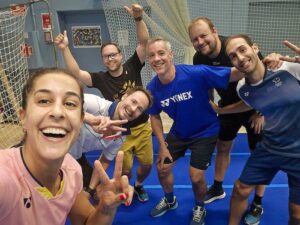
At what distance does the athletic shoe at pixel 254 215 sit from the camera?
2574 millimetres

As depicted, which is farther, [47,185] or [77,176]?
[77,176]

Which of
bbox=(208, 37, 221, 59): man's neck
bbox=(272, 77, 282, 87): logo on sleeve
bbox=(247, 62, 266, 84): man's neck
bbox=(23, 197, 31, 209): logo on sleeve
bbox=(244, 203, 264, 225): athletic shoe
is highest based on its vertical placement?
bbox=(208, 37, 221, 59): man's neck

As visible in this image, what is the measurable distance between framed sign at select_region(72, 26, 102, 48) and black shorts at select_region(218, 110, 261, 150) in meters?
4.16

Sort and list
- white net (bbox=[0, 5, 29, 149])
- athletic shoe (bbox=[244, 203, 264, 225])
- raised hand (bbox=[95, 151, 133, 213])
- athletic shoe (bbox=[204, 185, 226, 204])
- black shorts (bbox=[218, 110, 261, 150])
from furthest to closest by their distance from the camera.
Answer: white net (bbox=[0, 5, 29, 149]), athletic shoe (bbox=[204, 185, 226, 204]), black shorts (bbox=[218, 110, 261, 150]), athletic shoe (bbox=[244, 203, 264, 225]), raised hand (bbox=[95, 151, 133, 213])

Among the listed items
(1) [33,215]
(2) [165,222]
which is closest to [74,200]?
(1) [33,215]

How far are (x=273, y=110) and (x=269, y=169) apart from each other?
0.46 metres

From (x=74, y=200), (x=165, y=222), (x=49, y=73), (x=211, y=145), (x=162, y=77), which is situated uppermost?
(x=49, y=73)

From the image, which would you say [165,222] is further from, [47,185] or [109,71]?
[47,185]

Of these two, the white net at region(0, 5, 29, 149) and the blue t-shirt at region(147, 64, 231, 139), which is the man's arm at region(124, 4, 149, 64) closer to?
the blue t-shirt at region(147, 64, 231, 139)

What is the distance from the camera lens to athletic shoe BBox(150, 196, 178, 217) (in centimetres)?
278

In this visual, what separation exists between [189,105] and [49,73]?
4.67 feet

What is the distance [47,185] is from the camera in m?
1.21

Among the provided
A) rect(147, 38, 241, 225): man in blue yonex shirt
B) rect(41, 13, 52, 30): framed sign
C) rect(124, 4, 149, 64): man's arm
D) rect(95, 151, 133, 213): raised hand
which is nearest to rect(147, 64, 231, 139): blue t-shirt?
rect(147, 38, 241, 225): man in blue yonex shirt

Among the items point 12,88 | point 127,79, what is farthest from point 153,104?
point 12,88
